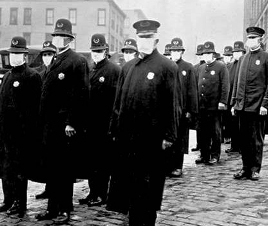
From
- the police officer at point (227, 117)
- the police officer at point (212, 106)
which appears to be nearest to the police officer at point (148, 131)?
the police officer at point (212, 106)

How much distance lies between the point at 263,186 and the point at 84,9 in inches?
1832

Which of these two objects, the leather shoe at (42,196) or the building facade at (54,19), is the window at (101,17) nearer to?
the building facade at (54,19)

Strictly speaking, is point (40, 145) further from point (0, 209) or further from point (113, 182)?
point (113, 182)

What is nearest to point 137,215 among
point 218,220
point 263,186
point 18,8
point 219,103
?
point 218,220

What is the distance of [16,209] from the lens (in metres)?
5.63

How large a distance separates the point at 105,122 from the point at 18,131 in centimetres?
128

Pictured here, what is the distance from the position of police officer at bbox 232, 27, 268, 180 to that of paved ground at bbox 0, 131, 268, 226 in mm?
378

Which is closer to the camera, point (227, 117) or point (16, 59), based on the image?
point (16, 59)

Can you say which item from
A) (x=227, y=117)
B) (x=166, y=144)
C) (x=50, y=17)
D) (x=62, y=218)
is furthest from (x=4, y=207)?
(x=50, y=17)

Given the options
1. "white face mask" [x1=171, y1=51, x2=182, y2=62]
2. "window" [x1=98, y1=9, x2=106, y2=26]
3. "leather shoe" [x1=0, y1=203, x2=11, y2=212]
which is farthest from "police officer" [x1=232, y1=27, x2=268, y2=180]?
"window" [x1=98, y1=9, x2=106, y2=26]

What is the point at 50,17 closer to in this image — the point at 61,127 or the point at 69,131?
the point at 61,127

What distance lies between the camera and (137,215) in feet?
15.0

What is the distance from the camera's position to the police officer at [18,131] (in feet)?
18.9

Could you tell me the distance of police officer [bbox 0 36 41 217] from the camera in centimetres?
575
